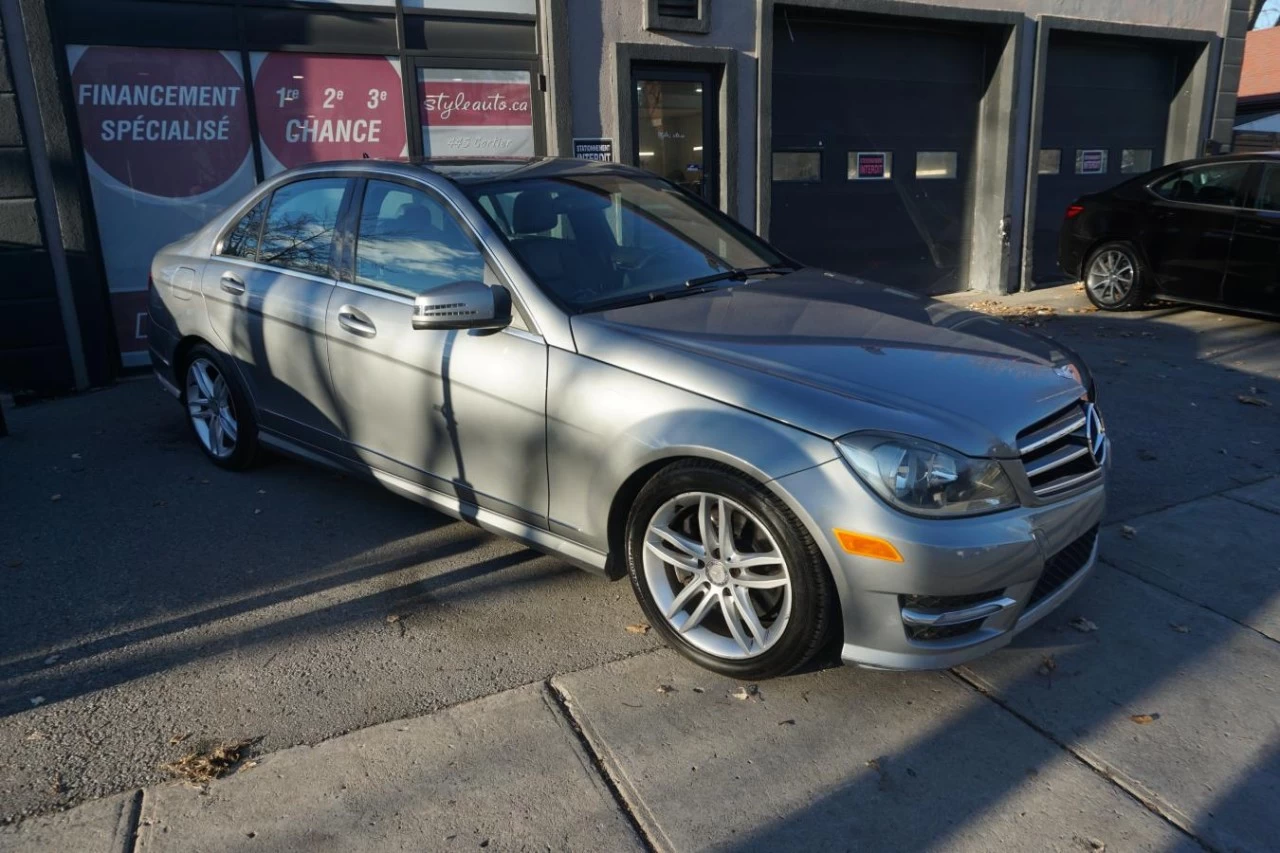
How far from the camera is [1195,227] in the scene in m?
8.51

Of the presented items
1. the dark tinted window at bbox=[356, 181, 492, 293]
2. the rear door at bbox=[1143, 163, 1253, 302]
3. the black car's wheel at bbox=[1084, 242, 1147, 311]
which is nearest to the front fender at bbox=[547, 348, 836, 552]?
the dark tinted window at bbox=[356, 181, 492, 293]

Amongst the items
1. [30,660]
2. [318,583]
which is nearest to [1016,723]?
[318,583]

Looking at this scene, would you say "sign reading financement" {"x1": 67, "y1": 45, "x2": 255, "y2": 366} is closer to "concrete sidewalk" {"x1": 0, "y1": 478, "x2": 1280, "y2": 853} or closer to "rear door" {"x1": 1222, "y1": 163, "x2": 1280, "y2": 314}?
"concrete sidewalk" {"x1": 0, "y1": 478, "x2": 1280, "y2": 853}

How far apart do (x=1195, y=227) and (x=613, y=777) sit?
26.3 ft

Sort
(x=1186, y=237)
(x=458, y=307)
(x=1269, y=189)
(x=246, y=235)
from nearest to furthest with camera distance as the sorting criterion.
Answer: (x=458, y=307), (x=246, y=235), (x=1269, y=189), (x=1186, y=237)

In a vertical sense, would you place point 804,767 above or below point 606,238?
Result: below

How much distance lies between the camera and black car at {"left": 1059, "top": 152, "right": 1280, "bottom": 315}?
807 cm

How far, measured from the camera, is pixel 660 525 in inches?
128

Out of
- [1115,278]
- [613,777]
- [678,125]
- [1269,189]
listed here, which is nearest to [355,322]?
[613,777]

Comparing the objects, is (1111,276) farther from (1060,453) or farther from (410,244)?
(410,244)

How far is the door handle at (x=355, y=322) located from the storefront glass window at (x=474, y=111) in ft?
14.9

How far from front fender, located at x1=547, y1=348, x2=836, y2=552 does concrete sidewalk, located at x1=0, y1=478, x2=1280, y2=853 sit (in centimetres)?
60

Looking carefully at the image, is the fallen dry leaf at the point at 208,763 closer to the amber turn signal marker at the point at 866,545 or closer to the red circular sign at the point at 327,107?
the amber turn signal marker at the point at 866,545

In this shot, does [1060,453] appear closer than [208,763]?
No
